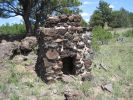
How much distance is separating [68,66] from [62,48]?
1184mm

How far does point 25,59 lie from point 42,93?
2.18 m

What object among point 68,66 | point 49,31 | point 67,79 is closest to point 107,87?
point 67,79

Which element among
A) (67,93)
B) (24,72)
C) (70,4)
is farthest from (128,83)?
(70,4)

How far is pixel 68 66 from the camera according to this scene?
13352 mm

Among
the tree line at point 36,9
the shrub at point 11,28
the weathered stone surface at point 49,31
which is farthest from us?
the shrub at point 11,28

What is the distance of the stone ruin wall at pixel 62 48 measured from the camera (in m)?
12.1

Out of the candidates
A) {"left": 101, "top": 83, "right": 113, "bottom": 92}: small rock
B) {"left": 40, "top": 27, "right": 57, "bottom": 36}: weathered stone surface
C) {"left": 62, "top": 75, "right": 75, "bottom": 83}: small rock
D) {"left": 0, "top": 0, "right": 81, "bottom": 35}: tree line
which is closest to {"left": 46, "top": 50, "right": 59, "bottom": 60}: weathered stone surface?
{"left": 40, "top": 27, "right": 57, "bottom": 36}: weathered stone surface

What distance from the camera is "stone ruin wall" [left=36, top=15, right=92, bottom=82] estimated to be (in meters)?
12.1

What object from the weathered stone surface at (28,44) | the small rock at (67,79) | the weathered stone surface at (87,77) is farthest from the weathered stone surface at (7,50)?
the weathered stone surface at (87,77)

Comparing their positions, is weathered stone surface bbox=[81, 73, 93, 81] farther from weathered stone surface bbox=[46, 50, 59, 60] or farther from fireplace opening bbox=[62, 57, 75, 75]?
weathered stone surface bbox=[46, 50, 59, 60]

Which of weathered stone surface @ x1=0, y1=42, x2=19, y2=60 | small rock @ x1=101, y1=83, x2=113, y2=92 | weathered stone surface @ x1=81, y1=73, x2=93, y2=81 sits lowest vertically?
small rock @ x1=101, y1=83, x2=113, y2=92

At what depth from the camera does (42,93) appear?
455 inches

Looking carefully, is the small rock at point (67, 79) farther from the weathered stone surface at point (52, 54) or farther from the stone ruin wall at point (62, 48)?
the weathered stone surface at point (52, 54)

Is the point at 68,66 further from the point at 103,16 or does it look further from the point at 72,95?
the point at 103,16
